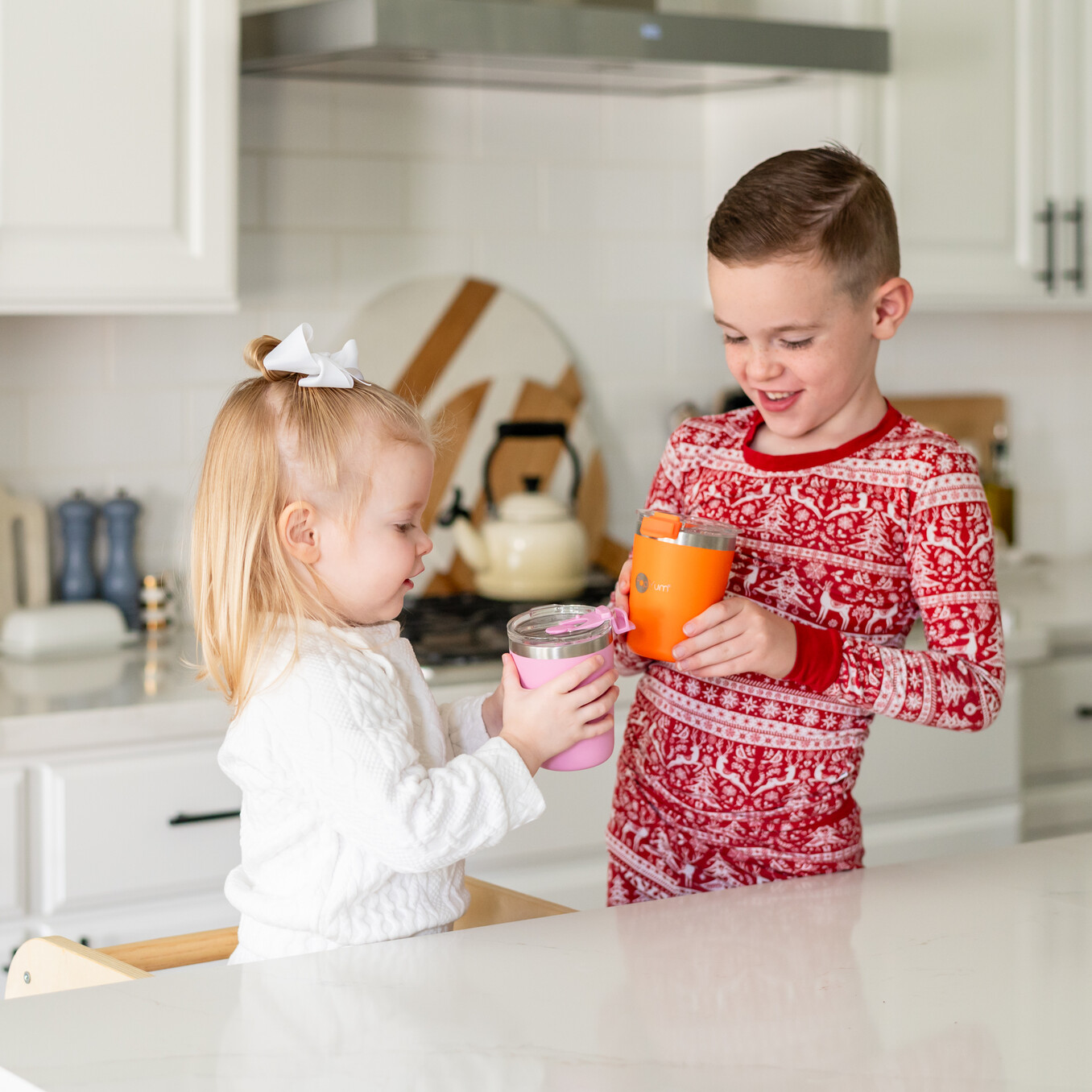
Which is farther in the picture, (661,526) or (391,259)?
(391,259)

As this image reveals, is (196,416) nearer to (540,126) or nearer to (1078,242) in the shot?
(540,126)

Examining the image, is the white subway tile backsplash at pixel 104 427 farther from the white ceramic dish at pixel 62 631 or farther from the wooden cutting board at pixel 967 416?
the wooden cutting board at pixel 967 416

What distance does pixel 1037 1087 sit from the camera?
0.73 m

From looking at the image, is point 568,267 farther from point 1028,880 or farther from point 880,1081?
point 880,1081

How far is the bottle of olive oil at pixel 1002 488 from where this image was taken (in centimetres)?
293

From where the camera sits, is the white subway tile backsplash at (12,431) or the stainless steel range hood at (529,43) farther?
the white subway tile backsplash at (12,431)

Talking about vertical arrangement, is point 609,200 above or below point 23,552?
above

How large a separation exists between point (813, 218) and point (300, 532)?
49cm

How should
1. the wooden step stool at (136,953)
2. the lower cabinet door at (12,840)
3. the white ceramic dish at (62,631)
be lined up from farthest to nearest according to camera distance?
1. the white ceramic dish at (62,631)
2. the lower cabinet door at (12,840)
3. the wooden step stool at (136,953)

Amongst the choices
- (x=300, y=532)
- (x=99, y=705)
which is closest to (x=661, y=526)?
(x=300, y=532)

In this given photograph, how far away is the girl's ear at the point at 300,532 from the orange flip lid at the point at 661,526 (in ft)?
0.85

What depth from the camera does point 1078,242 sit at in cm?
265

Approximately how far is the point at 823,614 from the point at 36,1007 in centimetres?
73

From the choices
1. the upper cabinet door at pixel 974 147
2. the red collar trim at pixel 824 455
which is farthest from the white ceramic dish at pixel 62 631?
the upper cabinet door at pixel 974 147
